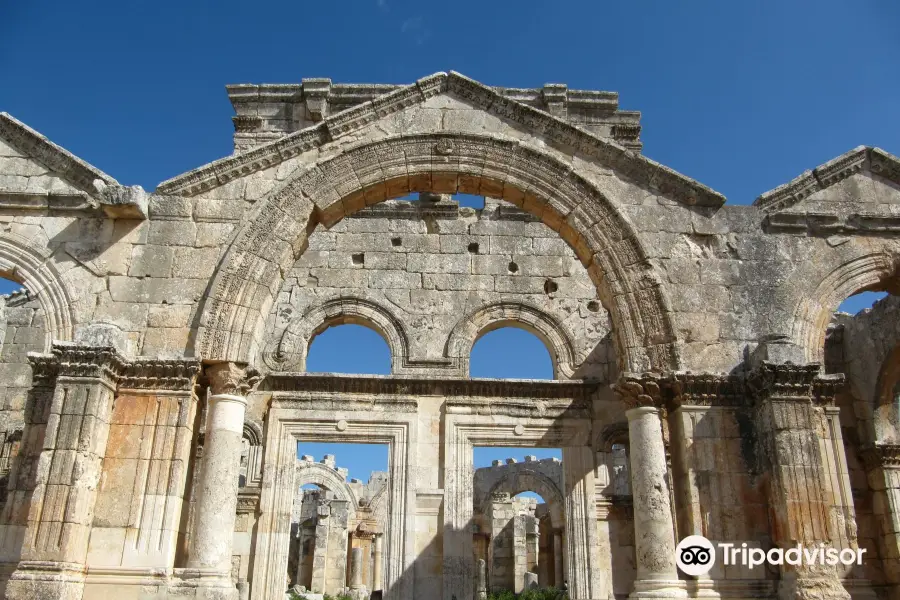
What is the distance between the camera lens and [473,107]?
9820 mm

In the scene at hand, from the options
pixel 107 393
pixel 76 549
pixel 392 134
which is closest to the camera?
pixel 76 549

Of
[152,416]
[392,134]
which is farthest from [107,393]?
[392,134]

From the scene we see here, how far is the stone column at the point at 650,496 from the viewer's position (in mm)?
7641

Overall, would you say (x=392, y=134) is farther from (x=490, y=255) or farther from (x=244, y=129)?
(x=244, y=129)

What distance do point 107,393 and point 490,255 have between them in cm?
859

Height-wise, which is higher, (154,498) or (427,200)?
(427,200)

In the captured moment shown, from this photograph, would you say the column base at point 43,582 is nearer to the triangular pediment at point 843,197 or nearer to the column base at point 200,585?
the column base at point 200,585

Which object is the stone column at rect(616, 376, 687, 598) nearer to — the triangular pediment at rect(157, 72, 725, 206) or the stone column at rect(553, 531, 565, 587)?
the triangular pediment at rect(157, 72, 725, 206)

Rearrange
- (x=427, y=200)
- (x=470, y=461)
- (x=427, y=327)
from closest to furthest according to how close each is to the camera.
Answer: (x=470, y=461) → (x=427, y=327) → (x=427, y=200)

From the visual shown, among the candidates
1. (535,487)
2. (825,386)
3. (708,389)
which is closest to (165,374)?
(708,389)

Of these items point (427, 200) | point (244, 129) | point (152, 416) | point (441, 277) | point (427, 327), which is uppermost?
point (244, 129)

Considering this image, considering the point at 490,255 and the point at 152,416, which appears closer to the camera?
the point at 152,416

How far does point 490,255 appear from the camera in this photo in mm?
15055

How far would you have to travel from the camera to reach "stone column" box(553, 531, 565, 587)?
64.1 ft
